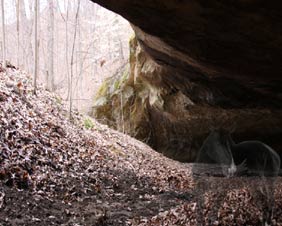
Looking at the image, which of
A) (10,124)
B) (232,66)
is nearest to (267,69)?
(232,66)

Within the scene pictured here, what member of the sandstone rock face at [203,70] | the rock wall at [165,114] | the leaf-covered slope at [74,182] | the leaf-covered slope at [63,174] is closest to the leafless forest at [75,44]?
the rock wall at [165,114]

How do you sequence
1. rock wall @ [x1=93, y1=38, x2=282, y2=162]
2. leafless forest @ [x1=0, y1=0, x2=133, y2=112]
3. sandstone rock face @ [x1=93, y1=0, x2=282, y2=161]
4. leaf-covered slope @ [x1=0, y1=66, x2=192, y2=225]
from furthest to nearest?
leafless forest @ [x1=0, y1=0, x2=133, y2=112], rock wall @ [x1=93, y1=38, x2=282, y2=162], leaf-covered slope @ [x1=0, y1=66, x2=192, y2=225], sandstone rock face @ [x1=93, y1=0, x2=282, y2=161]

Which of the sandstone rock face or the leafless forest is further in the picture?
the leafless forest

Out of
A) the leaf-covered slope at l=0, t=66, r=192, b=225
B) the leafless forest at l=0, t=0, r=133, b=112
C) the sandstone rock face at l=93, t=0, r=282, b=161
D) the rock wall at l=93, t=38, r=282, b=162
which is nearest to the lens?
the sandstone rock face at l=93, t=0, r=282, b=161

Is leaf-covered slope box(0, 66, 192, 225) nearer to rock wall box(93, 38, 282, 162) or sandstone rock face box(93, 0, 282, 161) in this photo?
rock wall box(93, 38, 282, 162)

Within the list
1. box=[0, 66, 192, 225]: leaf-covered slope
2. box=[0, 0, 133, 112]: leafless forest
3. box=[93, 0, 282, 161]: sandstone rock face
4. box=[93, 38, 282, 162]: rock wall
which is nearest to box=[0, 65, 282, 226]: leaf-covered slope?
box=[0, 66, 192, 225]: leaf-covered slope

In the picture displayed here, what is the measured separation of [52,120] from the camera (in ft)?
35.4

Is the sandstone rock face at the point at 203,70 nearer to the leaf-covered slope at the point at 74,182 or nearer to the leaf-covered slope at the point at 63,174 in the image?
the leaf-covered slope at the point at 74,182

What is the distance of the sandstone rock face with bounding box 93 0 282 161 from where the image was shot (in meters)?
5.34

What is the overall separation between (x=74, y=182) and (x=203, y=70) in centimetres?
405

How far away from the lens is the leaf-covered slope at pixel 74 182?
255 inches

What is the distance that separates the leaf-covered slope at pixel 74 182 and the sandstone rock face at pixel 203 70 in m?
2.63

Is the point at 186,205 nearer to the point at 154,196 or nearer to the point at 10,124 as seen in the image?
the point at 154,196

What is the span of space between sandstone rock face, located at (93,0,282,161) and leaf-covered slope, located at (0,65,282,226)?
2634 millimetres
